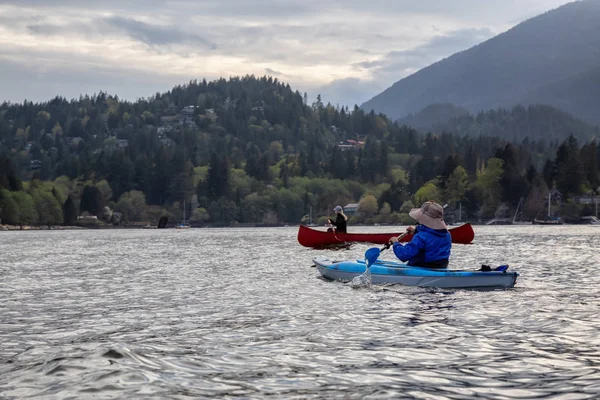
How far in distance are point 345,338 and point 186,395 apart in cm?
546

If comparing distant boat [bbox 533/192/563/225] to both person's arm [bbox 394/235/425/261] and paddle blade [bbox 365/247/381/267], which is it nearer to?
paddle blade [bbox 365/247/381/267]

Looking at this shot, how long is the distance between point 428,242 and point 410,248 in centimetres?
65

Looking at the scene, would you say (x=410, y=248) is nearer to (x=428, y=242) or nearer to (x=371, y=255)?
(x=428, y=242)

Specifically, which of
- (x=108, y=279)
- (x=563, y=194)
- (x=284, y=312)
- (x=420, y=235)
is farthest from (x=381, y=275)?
(x=563, y=194)

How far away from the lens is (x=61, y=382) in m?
12.1

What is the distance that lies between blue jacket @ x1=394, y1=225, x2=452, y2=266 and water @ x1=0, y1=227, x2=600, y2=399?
49.3 inches

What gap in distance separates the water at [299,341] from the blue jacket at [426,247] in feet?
4.11

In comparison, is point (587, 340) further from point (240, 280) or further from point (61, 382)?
point (240, 280)

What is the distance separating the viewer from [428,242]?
25078 mm

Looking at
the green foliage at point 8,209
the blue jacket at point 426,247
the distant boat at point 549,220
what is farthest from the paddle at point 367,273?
the green foliage at point 8,209

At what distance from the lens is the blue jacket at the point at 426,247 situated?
24797 mm

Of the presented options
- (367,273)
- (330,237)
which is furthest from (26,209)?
(367,273)

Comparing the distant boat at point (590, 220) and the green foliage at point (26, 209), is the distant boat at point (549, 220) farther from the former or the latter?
the green foliage at point (26, 209)

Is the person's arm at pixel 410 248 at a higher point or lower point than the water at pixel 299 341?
higher
